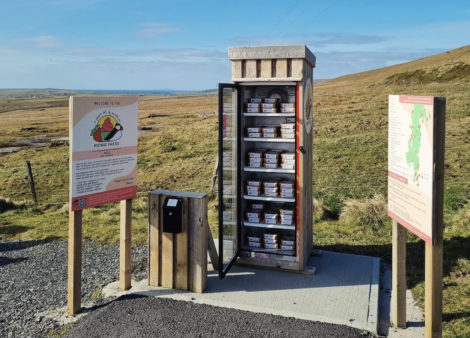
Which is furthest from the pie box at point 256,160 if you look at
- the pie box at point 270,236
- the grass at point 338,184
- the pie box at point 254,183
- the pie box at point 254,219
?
the grass at point 338,184

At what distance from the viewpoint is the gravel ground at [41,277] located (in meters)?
5.35

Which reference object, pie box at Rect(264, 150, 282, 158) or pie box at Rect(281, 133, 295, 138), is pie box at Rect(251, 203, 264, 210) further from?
pie box at Rect(281, 133, 295, 138)

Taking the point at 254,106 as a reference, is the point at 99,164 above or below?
below

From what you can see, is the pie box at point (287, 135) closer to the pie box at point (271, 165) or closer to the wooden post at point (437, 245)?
the pie box at point (271, 165)

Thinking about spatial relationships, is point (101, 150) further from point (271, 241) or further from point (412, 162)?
point (412, 162)

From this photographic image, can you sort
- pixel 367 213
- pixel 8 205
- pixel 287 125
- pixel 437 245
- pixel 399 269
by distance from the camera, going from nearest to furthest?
pixel 437 245 < pixel 399 269 < pixel 287 125 < pixel 367 213 < pixel 8 205

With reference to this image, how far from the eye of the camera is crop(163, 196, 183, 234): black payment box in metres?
5.86

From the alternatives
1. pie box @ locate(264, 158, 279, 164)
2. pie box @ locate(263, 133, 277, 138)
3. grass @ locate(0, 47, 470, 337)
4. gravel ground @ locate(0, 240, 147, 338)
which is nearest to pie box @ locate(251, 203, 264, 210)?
pie box @ locate(264, 158, 279, 164)

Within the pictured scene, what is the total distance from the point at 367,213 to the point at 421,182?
5.55 metres

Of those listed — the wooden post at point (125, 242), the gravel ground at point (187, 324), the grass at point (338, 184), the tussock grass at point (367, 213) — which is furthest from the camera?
the tussock grass at point (367, 213)

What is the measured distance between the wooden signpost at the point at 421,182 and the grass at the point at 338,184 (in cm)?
101

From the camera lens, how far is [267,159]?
22.4 ft

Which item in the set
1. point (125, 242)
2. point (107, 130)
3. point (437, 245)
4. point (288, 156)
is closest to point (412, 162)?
point (437, 245)

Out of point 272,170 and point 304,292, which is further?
point 272,170
